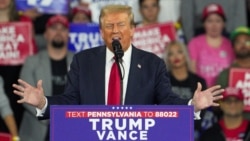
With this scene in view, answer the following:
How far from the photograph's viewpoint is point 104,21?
15.2 ft

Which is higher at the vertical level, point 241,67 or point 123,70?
point 123,70

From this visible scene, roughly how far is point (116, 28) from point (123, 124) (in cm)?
66

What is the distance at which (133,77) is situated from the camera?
475cm

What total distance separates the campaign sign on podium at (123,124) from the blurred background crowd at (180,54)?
139 inches

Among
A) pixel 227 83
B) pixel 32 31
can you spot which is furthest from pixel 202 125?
pixel 32 31

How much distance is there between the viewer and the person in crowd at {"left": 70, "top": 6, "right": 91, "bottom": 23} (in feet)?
28.8

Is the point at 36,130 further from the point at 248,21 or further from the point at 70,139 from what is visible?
the point at 70,139

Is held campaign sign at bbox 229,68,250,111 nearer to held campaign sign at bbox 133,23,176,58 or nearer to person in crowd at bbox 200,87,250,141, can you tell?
person in crowd at bbox 200,87,250,141

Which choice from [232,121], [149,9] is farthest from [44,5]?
[232,121]

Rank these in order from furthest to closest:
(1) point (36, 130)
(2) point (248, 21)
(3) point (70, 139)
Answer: (2) point (248, 21), (1) point (36, 130), (3) point (70, 139)

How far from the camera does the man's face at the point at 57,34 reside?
835cm

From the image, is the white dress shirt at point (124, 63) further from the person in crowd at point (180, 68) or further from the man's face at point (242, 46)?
the man's face at point (242, 46)

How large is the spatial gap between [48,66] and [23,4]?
0.89 meters

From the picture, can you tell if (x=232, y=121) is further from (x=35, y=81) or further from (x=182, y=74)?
(x=35, y=81)
